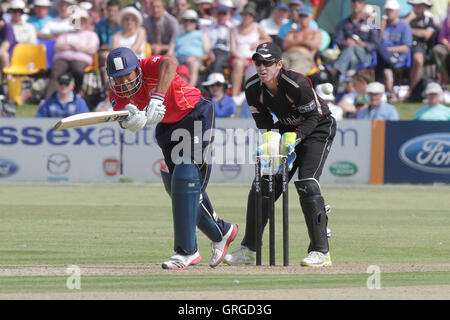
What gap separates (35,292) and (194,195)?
181 centimetres

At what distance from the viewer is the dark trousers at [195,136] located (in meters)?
8.45

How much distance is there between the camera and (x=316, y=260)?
28.7 feet

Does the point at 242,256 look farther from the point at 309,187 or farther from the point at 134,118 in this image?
the point at 134,118

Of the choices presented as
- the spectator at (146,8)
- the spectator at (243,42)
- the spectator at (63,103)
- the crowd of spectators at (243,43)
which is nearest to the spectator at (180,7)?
the crowd of spectators at (243,43)

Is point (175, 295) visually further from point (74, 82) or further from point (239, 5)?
point (239, 5)

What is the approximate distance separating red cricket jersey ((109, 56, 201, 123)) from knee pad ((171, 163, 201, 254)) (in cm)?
47

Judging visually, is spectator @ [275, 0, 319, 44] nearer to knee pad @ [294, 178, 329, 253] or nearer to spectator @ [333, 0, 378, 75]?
spectator @ [333, 0, 378, 75]

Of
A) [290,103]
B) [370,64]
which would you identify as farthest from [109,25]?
[290,103]

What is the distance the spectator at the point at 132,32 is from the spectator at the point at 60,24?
230cm

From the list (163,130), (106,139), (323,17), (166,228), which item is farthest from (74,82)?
(163,130)

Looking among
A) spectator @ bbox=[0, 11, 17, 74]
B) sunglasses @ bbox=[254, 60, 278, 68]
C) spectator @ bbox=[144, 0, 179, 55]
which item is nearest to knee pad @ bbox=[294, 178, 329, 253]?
sunglasses @ bbox=[254, 60, 278, 68]

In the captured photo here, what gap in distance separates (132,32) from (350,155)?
5.14 metres

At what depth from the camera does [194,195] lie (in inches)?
330

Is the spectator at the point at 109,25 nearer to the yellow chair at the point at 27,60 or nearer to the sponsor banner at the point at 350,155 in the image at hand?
the yellow chair at the point at 27,60
